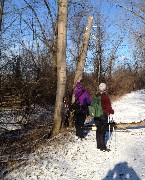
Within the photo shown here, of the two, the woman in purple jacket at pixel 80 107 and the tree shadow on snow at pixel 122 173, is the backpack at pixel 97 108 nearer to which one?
the woman in purple jacket at pixel 80 107

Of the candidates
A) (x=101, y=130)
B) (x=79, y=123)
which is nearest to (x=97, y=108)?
(x=101, y=130)

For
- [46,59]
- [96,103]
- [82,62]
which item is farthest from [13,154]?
[46,59]

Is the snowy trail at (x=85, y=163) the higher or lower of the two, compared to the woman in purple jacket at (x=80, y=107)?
lower

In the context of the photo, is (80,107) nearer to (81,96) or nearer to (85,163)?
(81,96)

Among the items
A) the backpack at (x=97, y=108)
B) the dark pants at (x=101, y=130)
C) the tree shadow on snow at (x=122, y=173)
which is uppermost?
the backpack at (x=97, y=108)

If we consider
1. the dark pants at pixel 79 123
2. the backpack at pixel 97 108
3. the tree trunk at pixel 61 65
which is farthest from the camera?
the tree trunk at pixel 61 65

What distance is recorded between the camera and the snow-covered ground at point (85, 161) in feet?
24.4

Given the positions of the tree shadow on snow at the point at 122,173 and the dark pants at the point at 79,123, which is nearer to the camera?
the tree shadow on snow at the point at 122,173

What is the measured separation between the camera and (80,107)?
10.5m

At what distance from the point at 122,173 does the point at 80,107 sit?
339 cm

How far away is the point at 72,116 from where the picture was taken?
439 inches

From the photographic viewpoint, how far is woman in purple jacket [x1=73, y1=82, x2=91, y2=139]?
10.2 metres

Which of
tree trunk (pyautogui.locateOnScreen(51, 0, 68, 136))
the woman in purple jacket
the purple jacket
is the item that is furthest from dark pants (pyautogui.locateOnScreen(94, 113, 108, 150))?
tree trunk (pyautogui.locateOnScreen(51, 0, 68, 136))

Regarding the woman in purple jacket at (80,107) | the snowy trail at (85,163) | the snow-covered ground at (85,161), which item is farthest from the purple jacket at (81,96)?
the snowy trail at (85,163)
